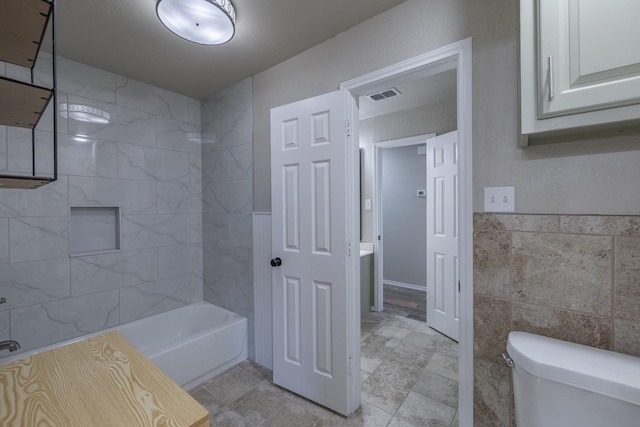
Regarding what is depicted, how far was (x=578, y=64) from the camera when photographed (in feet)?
2.91

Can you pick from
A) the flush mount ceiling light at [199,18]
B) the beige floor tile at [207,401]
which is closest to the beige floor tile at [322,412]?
the beige floor tile at [207,401]

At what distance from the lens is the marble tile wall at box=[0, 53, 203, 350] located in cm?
185

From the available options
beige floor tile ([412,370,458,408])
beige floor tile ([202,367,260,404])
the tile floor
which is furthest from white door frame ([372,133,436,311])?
beige floor tile ([202,367,260,404])

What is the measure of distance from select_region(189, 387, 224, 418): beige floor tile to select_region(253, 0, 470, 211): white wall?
1386mm

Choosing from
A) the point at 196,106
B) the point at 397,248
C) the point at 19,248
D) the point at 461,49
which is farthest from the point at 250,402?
the point at 397,248

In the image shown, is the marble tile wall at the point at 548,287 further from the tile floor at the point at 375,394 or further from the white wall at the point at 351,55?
the white wall at the point at 351,55

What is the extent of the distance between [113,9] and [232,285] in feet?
6.77

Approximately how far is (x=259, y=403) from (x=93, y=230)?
1882 millimetres

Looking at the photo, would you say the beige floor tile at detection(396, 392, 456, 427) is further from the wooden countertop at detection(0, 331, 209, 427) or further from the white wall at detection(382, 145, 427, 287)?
the white wall at detection(382, 145, 427, 287)

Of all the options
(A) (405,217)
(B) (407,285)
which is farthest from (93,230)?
(B) (407,285)

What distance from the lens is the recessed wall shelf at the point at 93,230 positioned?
214 centimetres

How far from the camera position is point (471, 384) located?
1.28 metres

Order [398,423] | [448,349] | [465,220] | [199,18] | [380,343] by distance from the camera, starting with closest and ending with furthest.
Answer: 1. [465,220]
2. [199,18]
3. [398,423]
4. [448,349]
5. [380,343]

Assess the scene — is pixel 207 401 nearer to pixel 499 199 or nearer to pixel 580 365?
pixel 580 365
